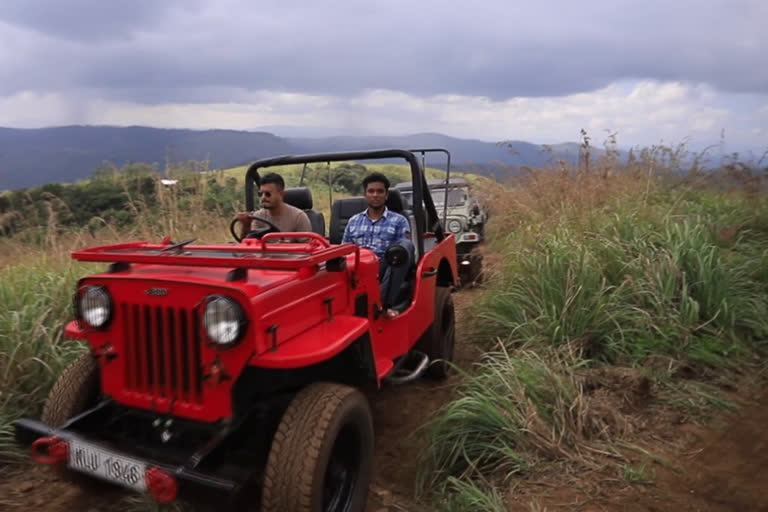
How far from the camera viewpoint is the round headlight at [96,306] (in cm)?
234

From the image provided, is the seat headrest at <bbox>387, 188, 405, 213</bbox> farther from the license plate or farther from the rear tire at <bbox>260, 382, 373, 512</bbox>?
the license plate

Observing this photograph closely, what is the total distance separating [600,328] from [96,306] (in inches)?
126

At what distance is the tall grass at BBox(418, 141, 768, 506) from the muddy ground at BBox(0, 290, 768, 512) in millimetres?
A: 140

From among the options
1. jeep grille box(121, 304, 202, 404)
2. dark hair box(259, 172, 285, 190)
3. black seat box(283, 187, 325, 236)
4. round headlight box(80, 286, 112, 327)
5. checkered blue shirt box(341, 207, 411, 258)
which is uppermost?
dark hair box(259, 172, 285, 190)

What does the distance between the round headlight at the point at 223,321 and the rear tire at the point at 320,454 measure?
15.9 inches

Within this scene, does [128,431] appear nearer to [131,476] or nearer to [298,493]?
[131,476]

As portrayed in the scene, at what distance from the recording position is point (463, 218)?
843 centimetres

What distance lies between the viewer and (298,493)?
6.63 ft

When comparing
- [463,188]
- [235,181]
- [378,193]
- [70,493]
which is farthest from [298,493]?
[463,188]

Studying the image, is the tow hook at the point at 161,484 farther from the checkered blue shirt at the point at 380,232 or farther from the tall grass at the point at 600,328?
the checkered blue shirt at the point at 380,232

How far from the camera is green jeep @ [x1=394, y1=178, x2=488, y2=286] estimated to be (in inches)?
292

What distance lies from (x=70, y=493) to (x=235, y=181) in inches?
225

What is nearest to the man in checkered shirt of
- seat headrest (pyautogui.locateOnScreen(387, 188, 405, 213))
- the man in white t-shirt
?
the man in white t-shirt

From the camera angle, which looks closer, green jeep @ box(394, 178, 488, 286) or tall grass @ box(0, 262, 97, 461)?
tall grass @ box(0, 262, 97, 461)
